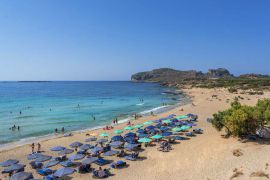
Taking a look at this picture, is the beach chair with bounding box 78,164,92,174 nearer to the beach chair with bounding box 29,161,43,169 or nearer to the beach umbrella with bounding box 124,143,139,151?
the beach chair with bounding box 29,161,43,169

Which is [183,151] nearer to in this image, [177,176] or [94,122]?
[177,176]

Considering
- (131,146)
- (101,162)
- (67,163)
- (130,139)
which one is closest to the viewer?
(67,163)

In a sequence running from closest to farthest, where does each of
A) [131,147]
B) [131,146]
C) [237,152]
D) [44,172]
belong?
[44,172] < [237,152] < [131,147] < [131,146]

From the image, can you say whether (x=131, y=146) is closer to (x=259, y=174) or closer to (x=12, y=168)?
(x=12, y=168)

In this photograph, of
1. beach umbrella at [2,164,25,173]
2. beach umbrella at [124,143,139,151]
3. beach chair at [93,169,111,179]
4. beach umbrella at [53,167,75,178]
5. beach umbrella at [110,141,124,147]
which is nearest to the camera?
beach umbrella at [53,167,75,178]

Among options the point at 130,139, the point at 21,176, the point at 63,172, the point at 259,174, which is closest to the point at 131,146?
the point at 130,139

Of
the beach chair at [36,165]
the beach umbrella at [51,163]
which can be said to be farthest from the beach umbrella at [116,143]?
the beach chair at [36,165]

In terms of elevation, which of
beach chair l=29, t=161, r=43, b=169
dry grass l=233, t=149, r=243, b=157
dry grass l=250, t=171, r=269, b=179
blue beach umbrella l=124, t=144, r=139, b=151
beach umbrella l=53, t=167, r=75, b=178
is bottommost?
beach chair l=29, t=161, r=43, b=169

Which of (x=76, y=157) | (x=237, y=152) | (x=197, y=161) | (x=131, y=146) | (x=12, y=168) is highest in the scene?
(x=237, y=152)

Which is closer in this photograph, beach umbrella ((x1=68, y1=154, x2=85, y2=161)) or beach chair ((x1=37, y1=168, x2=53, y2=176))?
beach chair ((x1=37, y1=168, x2=53, y2=176))

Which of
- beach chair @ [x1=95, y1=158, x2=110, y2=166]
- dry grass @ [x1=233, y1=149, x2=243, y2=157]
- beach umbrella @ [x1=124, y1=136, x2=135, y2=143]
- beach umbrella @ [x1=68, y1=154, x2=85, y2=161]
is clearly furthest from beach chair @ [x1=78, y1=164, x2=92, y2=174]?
dry grass @ [x1=233, y1=149, x2=243, y2=157]

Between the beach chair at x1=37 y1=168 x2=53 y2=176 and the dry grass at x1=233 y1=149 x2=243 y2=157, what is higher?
the dry grass at x1=233 y1=149 x2=243 y2=157

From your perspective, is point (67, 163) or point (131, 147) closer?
point (67, 163)

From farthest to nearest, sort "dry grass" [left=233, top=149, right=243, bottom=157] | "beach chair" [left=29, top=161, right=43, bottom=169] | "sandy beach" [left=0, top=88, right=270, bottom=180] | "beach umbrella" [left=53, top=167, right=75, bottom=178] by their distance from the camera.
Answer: "beach chair" [left=29, top=161, right=43, bottom=169] → "dry grass" [left=233, top=149, right=243, bottom=157] → "beach umbrella" [left=53, top=167, right=75, bottom=178] → "sandy beach" [left=0, top=88, right=270, bottom=180]
